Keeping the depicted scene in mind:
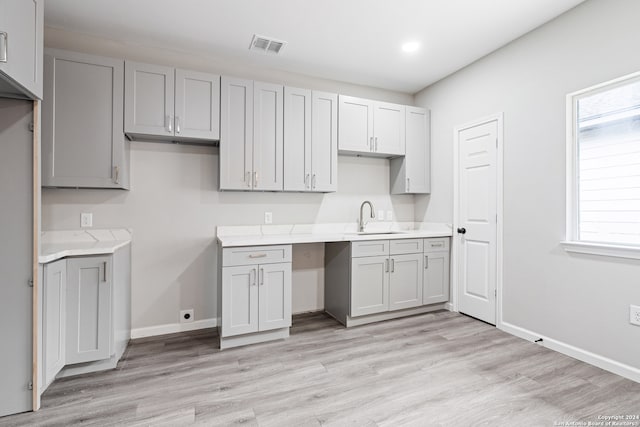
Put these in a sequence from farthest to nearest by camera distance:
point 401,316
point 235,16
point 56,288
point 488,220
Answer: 1. point 401,316
2. point 488,220
3. point 235,16
4. point 56,288

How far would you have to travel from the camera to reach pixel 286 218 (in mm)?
3500

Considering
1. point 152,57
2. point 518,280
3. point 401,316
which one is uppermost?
point 152,57

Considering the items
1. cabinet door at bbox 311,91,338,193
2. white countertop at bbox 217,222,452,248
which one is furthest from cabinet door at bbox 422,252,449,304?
cabinet door at bbox 311,91,338,193

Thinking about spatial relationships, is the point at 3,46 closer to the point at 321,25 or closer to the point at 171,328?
the point at 321,25

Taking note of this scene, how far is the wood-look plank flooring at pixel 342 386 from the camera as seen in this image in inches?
69.7

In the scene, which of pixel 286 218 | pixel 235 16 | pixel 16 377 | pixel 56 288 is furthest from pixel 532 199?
pixel 16 377

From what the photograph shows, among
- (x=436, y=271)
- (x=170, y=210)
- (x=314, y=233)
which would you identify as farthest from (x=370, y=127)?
(x=170, y=210)

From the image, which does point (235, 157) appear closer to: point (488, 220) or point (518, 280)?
point (488, 220)

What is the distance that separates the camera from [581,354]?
240 centimetres

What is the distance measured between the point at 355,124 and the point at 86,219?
9.21 feet

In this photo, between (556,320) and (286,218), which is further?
(286,218)

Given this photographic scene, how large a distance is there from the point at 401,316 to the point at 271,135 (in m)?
2.43

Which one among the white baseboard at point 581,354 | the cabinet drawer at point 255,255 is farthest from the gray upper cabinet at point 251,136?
the white baseboard at point 581,354

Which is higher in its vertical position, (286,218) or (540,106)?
(540,106)
